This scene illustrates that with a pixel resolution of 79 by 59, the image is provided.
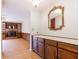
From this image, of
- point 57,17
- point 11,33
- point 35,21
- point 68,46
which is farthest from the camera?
point 11,33

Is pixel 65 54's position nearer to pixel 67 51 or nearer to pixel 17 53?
pixel 67 51

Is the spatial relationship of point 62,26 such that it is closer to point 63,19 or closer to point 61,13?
point 63,19

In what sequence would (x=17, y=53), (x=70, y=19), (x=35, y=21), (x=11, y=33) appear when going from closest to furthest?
(x=70, y=19), (x=17, y=53), (x=35, y=21), (x=11, y=33)

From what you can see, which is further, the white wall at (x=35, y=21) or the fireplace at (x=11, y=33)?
the fireplace at (x=11, y=33)

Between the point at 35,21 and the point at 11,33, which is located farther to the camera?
the point at 11,33

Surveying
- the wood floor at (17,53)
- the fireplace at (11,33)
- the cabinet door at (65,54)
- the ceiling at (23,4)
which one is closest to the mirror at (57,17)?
the ceiling at (23,4)

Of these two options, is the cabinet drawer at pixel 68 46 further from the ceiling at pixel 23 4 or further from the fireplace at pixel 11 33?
the fireplace at pixel 11 33

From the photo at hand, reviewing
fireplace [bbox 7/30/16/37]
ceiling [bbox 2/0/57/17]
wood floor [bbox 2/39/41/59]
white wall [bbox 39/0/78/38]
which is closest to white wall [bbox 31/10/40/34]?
ceiling [bbox 2/0/57/17]

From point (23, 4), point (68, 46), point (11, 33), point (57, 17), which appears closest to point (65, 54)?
point (68, 46)

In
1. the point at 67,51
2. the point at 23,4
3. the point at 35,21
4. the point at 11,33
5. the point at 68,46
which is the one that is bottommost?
the point at 11,33

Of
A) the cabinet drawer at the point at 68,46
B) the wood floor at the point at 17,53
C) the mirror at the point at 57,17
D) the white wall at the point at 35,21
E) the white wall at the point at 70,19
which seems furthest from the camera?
the white wall at the point at 35,21

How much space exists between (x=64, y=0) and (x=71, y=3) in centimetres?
37

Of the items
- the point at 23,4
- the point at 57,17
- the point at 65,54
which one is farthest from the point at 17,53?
the point at 65,54

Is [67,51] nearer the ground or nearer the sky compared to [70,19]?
nearer the ground
